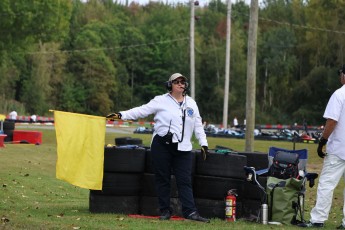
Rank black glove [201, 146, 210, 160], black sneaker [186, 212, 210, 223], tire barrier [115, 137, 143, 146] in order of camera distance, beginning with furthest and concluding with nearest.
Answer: tire barrier [115, 137, 143, 146], black glove [201, 146, 210, 160], black sneaker [186, 212, 210, 223]

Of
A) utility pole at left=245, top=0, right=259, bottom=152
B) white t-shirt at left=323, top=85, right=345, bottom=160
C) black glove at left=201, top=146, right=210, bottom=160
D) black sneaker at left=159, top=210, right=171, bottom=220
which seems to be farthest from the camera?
utility pole at left=245, top=0, right=259, bottom=152

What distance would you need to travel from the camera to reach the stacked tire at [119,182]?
483 inches

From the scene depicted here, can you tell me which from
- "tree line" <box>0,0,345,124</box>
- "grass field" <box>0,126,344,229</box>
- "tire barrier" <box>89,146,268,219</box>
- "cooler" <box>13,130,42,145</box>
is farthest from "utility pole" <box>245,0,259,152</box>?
"tree line" <box>0,0,345,124</box>

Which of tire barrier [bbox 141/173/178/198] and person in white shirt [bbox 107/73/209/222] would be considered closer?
person in white shirt [bbox 107/73/209/222]

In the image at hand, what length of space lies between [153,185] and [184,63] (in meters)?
95.7

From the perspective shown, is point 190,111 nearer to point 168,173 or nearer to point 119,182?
point 168,173

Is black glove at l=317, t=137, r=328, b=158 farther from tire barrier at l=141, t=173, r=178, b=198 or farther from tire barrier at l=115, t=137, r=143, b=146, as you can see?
tire barrier at l=115, t=137, r=143, b=146

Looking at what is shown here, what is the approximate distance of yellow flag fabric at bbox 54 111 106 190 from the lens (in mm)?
12031

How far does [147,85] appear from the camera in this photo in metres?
115

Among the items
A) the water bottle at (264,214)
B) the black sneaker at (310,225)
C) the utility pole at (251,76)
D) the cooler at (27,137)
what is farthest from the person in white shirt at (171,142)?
the cooler at (27,137)

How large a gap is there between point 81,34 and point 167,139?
99436mm

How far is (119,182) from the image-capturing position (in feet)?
40.4

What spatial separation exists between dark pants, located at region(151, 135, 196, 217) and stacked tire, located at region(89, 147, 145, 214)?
24.9 inches

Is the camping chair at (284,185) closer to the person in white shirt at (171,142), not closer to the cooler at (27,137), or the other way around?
the person in white shirt at (171,142)
